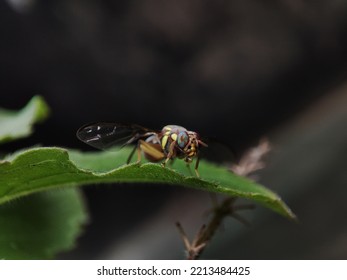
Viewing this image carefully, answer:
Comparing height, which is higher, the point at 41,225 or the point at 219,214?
the point at 41,225

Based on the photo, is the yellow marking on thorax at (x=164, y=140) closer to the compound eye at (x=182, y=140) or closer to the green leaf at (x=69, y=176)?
the compound eye at (x=182, y=140)

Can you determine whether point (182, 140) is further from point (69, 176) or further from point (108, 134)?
point (69, 176)

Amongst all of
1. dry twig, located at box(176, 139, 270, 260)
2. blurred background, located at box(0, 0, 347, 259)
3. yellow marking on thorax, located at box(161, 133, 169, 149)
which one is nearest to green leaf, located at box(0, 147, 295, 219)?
dry twig, located at box(176, 139, 270, 260)

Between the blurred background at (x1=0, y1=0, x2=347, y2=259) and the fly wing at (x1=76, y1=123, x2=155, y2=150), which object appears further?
the blurred background at (x1=0, y1=0, x2=347, y2=259)

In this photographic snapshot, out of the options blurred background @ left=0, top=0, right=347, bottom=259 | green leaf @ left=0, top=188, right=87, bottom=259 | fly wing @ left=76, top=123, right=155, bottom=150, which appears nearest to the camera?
fly wing @ left=76, top=123, right=155, bottom=150

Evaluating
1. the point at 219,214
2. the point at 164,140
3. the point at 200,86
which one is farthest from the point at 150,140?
the point at 200,86

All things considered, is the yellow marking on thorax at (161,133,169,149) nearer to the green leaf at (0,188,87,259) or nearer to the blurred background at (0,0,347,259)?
the green leaf at (0,188,87,259)

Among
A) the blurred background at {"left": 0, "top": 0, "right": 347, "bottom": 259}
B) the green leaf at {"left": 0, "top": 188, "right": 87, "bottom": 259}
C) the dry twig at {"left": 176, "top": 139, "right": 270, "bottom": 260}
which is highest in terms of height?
the blurred background at {"left": 0, "top": 0, "right": 347, "bottom": 259}
